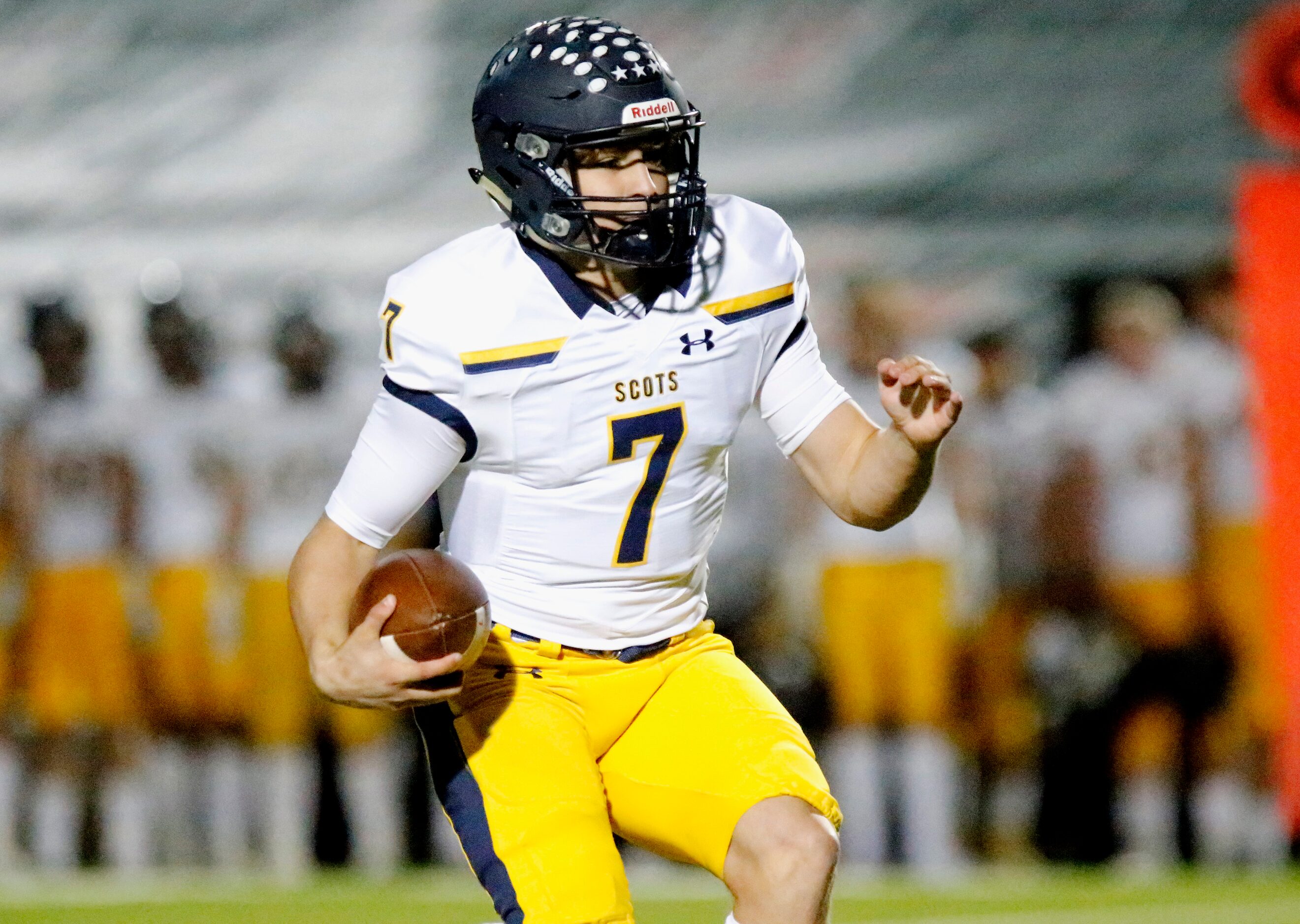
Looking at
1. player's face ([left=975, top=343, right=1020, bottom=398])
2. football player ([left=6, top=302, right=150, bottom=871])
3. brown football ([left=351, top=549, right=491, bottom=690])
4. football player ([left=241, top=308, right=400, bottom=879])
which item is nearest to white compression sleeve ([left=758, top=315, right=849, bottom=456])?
brown football ([left=351, top=549, right=491, bottom=690])

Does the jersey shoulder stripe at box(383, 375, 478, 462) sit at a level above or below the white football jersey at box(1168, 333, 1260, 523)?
above

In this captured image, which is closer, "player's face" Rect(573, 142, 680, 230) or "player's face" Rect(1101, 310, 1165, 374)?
"player's face" Rect(573, 142, 680, 230)

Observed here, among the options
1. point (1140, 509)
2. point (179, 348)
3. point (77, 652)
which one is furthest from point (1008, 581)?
point (77, 652)

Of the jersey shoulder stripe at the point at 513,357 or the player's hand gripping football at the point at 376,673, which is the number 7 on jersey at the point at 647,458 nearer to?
the jersey shoulder stripe at the point at 513,357

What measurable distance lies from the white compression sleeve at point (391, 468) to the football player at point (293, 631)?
3.53m

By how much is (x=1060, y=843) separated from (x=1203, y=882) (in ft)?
2.48

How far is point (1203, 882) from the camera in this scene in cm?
586

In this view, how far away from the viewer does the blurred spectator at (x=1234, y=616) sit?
6242 mm

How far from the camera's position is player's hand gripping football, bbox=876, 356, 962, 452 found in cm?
263

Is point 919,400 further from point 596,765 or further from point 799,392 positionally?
point 596,765

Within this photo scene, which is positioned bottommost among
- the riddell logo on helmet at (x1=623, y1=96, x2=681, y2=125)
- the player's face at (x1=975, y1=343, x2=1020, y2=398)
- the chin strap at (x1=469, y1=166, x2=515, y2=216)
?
the player's face at (x1=975, y1=343, x2=1020, y2=398)

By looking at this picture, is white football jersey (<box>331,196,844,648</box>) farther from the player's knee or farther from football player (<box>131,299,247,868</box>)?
football player (<box>131,299,247,868</box>)

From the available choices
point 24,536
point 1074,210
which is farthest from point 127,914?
point 1074,210

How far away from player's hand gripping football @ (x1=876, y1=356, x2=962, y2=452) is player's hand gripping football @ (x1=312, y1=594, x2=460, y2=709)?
79 centimetres
